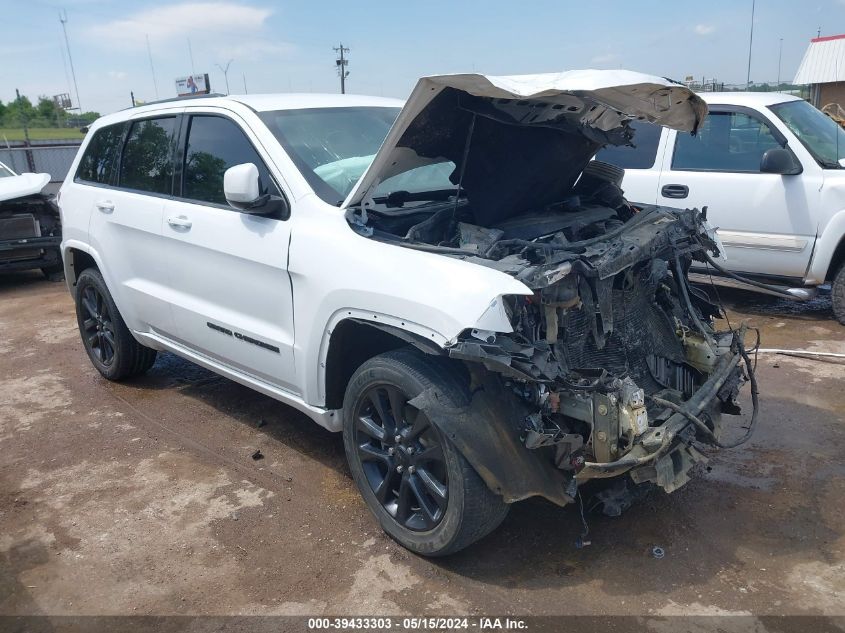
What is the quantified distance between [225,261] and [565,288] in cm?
200

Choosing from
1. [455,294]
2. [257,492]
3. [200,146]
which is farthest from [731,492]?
[200,146]

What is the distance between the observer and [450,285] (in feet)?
9.78

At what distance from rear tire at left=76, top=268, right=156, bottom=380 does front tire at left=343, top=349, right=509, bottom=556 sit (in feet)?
8.70

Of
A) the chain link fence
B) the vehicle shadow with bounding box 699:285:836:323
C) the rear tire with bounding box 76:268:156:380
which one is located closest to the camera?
the rear tire with bounding box 76:268:156:380

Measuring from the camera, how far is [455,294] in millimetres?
2936

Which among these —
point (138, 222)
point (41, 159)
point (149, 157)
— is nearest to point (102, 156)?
point (149, 157)

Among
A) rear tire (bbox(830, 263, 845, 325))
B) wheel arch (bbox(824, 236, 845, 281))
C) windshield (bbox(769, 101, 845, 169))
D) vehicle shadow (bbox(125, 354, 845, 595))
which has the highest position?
windshield (bbox(769, 101, 845, 169))

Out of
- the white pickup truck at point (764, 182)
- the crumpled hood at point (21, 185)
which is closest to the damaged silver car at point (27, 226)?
the crumpled hood at point (21, 185)

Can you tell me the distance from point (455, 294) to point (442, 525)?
1009 mm

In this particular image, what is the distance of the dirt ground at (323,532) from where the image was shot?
3092 mm

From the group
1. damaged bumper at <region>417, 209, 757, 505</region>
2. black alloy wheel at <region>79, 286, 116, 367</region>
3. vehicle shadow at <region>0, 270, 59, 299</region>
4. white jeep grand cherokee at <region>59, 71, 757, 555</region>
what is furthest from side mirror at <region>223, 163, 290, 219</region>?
vehicle shadow at <region>0, 270, 59, 299</region>

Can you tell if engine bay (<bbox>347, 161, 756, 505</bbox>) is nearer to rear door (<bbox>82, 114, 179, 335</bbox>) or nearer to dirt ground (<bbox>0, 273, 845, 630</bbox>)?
dirt ground (<bbox>0, 273, 845, 630</bbox>)

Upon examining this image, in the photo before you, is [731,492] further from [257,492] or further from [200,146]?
[200,146]

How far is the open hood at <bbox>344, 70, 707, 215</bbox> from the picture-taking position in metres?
3.13
